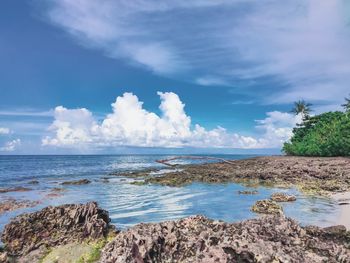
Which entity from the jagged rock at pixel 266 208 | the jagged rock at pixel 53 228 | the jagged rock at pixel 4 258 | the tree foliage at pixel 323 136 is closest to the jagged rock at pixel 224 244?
the jagged rock at pixel 4 258

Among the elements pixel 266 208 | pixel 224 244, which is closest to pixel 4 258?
pixel 224 244

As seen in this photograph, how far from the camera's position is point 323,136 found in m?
74.1

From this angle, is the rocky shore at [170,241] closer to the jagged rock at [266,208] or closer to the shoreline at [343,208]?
the shoreline at [343,208]

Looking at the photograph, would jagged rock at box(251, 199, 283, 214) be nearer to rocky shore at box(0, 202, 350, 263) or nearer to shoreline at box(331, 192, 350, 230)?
shoreline at box(331, 192, 350, 230)

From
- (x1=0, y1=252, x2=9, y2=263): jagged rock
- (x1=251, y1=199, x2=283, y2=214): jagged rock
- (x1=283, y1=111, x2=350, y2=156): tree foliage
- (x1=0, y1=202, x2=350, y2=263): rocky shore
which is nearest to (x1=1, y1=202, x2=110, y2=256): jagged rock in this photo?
(x1=0, y1=202, x2=350, y2=263): rocky shore

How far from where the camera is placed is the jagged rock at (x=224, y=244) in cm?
695

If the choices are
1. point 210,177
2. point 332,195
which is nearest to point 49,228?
point 332,195

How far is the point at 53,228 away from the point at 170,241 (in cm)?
506

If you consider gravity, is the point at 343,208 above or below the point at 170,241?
below

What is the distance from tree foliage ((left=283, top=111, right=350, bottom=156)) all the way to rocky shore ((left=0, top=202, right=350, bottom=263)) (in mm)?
59149

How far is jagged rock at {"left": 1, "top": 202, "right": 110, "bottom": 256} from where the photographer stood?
10.5m

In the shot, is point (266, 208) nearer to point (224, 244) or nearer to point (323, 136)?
point (224, 244)

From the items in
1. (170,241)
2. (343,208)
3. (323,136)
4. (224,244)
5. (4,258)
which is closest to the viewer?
(224,244)

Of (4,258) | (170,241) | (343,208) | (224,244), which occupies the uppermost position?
(224,244)
